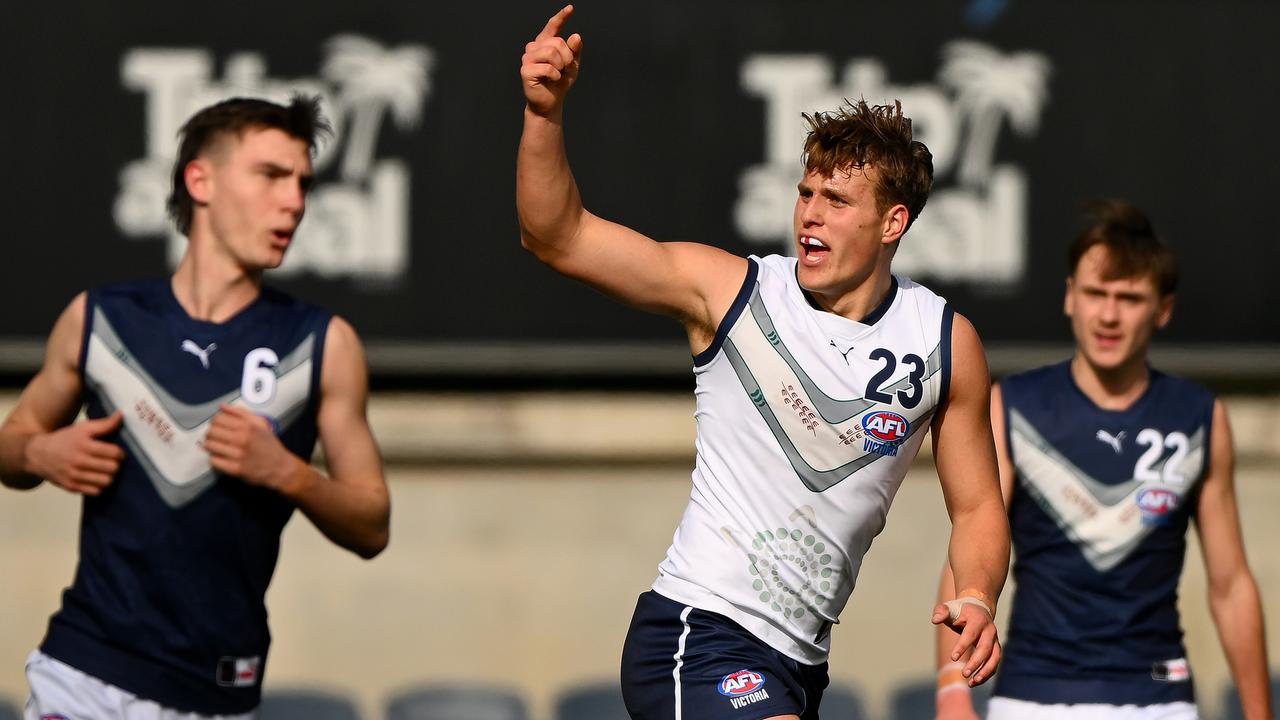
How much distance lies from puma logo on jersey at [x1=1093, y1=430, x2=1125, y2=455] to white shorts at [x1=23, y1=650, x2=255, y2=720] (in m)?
2.74

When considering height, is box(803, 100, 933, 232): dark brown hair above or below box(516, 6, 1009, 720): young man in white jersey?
above

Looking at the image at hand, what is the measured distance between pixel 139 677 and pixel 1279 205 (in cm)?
471

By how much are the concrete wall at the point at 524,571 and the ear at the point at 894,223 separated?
3.22m

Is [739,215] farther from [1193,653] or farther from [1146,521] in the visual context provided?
[1193,653]

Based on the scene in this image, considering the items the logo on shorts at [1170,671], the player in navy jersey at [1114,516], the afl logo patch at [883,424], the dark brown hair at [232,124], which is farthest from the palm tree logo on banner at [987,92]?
the afl logo patch at [883,424]

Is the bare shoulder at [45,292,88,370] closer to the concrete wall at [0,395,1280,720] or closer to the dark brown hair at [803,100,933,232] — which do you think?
the dark brown hair at [803,100,933,232]

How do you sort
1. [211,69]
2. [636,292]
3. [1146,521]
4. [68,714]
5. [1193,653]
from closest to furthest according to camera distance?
[636,292] → [68,714] → [1146,521] → [211,69] → [1193,653]

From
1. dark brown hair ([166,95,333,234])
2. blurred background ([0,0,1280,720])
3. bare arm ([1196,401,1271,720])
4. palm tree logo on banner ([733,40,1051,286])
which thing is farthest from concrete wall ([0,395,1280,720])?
dark brown hair ([166,95,333,234])

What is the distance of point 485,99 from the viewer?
6645 millimetres

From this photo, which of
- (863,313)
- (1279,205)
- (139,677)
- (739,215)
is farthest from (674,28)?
(139,677)

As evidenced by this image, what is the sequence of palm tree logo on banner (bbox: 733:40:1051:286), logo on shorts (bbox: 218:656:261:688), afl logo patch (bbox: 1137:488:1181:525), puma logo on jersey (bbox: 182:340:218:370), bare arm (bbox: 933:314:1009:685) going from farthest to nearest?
palm tree logo on banner (bbox: 733:40:1051:286) → afl logo patch (bbox: 1137:488:1181:525) → puma logo on jersey (bbox: 182:340:218:370) → logo on shorts (bbox: 218:656:261:688) → bare arm (bbox: 933:314:1009:685)

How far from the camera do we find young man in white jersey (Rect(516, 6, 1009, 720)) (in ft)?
12.9

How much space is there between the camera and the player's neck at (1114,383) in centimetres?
530

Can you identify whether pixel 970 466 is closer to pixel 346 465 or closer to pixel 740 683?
pixel 740 683
